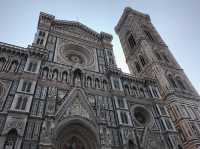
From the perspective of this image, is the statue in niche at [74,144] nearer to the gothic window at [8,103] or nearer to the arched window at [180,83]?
the gothic window at [8,103]

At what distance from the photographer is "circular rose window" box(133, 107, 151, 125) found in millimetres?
17109

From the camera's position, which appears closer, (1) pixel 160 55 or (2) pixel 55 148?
(2) pixel 55 148

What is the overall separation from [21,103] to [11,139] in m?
2.51

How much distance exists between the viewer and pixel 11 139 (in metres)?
10.6

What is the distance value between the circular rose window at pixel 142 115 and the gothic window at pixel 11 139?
10.4 metres

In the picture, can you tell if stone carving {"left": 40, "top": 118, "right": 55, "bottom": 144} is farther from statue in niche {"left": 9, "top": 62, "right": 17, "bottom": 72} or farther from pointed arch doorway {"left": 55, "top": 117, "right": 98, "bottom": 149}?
statue in niche {"left": 9, "top": 62, "right": 17, "bottom": 72}

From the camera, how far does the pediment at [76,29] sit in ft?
70.9

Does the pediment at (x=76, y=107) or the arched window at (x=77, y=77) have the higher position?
the arched window at (x=77, y=77)

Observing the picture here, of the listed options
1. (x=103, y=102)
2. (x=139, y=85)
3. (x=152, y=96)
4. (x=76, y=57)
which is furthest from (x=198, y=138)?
(x=76, y=57)

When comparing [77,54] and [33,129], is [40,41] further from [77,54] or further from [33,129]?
[33,129]

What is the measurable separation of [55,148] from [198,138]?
13156 mm

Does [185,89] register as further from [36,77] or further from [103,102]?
[36,77]

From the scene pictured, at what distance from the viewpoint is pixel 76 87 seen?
15383mm

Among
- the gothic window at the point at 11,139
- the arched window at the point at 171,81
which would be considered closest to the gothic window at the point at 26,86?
the gothic window at the point at 11,139
